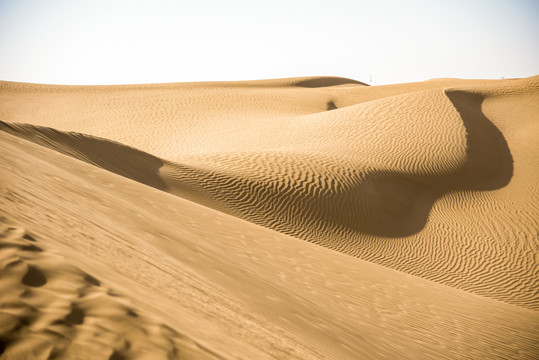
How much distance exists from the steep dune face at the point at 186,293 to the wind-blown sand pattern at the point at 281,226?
2 cm

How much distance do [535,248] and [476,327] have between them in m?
8.31

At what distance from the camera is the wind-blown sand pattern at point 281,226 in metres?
2.19

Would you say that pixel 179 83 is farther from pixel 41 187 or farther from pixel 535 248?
pixel 41 187

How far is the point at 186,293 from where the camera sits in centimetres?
287

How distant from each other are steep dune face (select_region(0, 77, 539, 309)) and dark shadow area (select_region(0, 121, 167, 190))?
0.15ft

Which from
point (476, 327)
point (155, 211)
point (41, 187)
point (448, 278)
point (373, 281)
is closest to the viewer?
point (41, 187)

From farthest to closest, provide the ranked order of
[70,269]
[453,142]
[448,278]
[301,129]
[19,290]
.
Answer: [301,129], [453,142], [448,278], [70,269], [19,290]

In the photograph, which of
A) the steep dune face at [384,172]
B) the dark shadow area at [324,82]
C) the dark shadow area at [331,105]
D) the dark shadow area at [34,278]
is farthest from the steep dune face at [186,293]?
the dark shadow area at [324,82]

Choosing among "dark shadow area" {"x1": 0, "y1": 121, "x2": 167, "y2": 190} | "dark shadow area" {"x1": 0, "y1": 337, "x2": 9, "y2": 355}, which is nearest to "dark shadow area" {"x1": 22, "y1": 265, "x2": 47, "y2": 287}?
"dark shadow area" {"x1": 0, "y1": 337, "x2": 9, "y2": 355}

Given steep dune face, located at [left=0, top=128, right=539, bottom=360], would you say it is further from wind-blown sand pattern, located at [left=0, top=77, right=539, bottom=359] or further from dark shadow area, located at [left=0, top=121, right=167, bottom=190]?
dark shadow area, located at [left=0, top=121, right=167, bottom=190]

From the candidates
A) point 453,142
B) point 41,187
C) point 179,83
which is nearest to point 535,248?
point 453,142

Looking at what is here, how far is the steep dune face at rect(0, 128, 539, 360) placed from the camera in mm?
1676

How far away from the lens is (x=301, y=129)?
74.1ft

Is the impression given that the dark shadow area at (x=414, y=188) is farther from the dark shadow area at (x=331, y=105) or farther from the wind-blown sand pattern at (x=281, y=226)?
the dark shadow area at (x=331, y=105)
